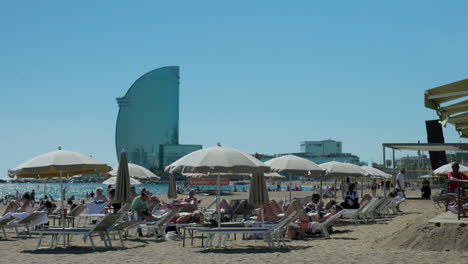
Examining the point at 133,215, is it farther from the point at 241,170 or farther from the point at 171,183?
the point at 171,183

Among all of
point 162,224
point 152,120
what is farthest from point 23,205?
point 152,120

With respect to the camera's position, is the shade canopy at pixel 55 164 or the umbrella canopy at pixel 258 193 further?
the umbrella canopy at pixel 258 193

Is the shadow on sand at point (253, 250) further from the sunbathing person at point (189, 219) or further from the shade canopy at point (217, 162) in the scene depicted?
the sunbathing person at point (189, 219)

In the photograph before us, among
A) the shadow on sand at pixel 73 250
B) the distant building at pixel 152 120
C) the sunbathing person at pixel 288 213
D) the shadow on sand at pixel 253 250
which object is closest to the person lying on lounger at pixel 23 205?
the shadow on sand at pixel 73 250

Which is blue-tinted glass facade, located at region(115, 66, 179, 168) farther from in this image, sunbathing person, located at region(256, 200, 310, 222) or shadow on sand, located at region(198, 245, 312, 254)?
shadow on sand, located at region(198, 245, 312, 254)

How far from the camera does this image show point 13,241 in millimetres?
11008

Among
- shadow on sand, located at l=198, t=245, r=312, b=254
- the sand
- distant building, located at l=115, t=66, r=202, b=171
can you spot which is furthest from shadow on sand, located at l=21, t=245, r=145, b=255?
distant building, located at l=115, t=66, r=202, b=171

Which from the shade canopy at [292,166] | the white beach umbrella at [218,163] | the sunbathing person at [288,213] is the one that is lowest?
the sunbathing person at [288,213]

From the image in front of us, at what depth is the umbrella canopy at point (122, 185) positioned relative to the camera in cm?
1294

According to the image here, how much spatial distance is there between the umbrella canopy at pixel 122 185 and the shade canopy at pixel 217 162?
309 centimetres

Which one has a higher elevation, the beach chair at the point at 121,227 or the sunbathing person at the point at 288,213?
the sunbathing person at the point at 288,213

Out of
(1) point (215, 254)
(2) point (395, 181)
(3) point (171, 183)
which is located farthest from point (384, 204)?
(3) point (171, 183)

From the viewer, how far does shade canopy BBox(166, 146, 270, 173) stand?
31.3 ft

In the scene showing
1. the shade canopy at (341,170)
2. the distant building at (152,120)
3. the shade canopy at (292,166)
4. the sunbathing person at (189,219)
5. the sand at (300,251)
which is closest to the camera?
the sand at (300,251)
